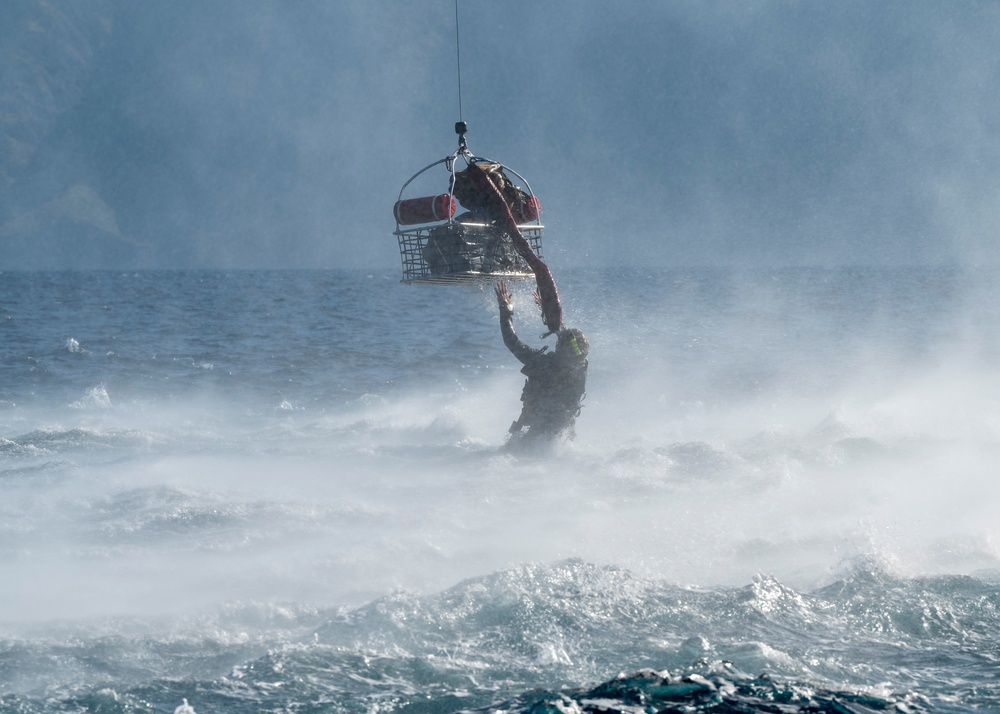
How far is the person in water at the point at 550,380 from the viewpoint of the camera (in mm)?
13414

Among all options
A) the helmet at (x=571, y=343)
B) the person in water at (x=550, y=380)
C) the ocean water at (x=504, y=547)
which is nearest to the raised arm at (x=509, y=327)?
the person in water at (x=550, y=380)

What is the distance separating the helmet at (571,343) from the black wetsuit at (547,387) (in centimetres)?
6

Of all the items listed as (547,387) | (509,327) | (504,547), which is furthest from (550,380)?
(504,547)

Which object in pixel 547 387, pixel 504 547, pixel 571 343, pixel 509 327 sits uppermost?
pixel 509 327

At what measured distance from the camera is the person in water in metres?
13.4

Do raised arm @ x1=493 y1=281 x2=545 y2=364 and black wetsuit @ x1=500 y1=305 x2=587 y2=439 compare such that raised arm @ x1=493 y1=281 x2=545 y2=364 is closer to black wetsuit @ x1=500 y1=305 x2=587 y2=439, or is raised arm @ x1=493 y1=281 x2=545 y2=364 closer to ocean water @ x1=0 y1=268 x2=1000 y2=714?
black wetsuit @ x1=500 y1=305 x2=587 y2=439

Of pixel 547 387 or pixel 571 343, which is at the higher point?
pixel 571 343

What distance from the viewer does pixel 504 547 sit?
9.81 m

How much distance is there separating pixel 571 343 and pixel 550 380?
0.64 meters

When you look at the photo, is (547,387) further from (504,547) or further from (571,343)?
(504,547)

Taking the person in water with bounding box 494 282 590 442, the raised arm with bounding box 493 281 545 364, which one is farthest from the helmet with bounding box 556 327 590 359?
the raised arm with bounding box 493 281 545 364

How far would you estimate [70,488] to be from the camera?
12.4 metres

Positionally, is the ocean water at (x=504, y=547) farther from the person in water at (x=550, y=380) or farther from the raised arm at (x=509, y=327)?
the person in water at (x=550, y=380)

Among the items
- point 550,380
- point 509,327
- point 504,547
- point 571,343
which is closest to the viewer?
Answer: point 504,547
